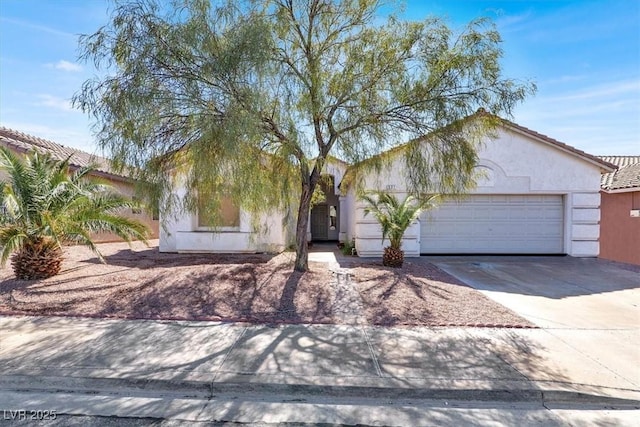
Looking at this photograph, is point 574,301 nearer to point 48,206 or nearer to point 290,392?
point 290,392

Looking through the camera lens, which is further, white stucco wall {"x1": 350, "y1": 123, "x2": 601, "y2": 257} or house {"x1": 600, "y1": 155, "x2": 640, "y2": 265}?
house {"x1": 600, "y1": 155, "x2": 640, "y2": 265}

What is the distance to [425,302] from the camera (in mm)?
7066

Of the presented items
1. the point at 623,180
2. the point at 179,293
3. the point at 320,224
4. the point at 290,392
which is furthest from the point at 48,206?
the point at 623,180

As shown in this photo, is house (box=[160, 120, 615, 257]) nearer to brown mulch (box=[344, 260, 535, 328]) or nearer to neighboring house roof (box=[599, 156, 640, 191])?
neighboring house roof (box=[599, 156, 640, 191])

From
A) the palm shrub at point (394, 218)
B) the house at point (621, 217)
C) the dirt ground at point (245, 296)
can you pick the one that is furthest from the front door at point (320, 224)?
the house at point (621, 217)

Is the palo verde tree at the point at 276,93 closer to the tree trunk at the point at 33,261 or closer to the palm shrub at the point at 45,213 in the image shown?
the palm shrub at the point at 45,213

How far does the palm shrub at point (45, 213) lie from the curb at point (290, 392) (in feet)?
15.8

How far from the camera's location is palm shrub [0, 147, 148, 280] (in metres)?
7.78

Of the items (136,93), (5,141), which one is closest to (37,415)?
(136,93)

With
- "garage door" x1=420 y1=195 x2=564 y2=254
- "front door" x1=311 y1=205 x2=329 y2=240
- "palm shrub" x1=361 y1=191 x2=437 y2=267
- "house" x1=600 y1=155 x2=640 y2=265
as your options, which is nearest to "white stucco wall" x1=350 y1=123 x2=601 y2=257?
"garage door" x1=420 y1=195 x2=564 y2=254

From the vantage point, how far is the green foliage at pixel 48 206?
7754 millimetres

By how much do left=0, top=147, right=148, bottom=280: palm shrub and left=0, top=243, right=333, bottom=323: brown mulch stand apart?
59 cm

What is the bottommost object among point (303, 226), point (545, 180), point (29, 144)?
point (303, 226)

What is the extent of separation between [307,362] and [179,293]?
404 centimetres
